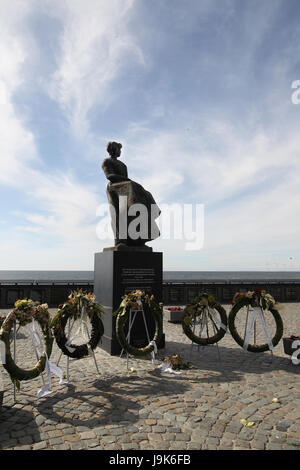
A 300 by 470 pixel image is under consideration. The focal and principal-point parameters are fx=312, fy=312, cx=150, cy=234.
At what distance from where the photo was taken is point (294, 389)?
21.9ft

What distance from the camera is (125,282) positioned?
32.6 ft

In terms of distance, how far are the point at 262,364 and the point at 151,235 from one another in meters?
5.38

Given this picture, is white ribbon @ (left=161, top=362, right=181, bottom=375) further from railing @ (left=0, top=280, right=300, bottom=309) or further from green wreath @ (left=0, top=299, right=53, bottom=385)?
railing @ (left=0, top=280, right=300, bottom=309)

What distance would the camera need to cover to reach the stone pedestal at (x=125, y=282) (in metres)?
9.78

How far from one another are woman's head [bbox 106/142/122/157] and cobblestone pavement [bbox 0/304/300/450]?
722 cm

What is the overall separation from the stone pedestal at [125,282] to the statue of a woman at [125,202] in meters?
0.68

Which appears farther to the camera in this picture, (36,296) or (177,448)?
(36,296)

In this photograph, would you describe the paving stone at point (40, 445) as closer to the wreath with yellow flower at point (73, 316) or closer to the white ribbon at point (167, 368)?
the wreath with yellow flower at point (73, 316)

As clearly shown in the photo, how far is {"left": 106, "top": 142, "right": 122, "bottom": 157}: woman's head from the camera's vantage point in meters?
→ 11.6

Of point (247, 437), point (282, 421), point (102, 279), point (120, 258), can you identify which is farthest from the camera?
point (102, 279)

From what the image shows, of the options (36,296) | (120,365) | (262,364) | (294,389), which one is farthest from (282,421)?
(36,296)

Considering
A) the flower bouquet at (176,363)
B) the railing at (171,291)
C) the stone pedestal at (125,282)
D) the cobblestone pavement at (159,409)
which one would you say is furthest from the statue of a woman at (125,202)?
the railing at (171,291)

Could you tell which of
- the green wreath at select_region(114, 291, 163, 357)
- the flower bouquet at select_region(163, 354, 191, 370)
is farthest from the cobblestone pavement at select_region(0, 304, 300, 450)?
the green wreath at select_region(114, 291, 163, 357)
